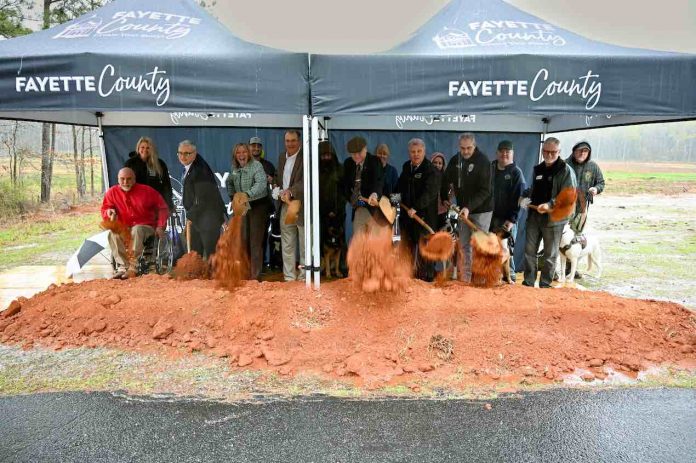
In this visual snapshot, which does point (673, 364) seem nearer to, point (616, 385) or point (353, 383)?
point (616, 385)

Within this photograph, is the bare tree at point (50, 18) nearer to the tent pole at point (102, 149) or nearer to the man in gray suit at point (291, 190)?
the tent pole at point (102, 149)

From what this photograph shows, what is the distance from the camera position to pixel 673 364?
3.76 metres

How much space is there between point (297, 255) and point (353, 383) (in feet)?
10.3

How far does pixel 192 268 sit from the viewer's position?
570 centimetres

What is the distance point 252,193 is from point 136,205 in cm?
155

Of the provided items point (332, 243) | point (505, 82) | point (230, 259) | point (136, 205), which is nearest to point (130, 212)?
point (136, 205)

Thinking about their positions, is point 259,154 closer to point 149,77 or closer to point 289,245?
point 289,245

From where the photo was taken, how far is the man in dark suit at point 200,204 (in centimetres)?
615

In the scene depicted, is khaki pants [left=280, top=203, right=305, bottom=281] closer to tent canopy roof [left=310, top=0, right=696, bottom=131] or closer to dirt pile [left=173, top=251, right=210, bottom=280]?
dirt pile [left=173, top=251, right=210, bottom=280]

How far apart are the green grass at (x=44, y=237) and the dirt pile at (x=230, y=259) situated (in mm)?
3964

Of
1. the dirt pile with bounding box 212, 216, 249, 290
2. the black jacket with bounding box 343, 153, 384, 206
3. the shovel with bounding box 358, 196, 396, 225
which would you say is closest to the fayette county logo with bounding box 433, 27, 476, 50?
the black jacket with bounding box 343, 153, 384, 206

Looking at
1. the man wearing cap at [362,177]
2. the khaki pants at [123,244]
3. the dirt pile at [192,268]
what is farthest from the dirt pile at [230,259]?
the man wearing cap at [362,177]

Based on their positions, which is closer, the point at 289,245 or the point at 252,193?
the point at 252,193

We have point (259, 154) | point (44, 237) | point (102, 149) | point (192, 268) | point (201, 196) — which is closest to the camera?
point (192, 268)
